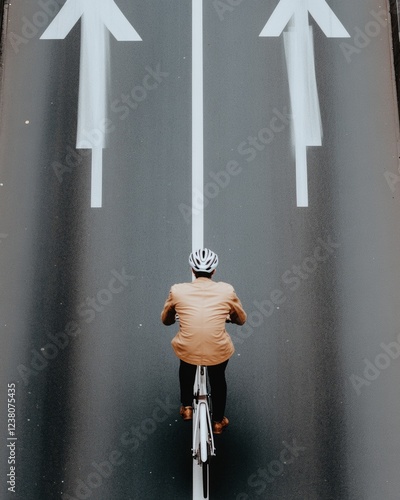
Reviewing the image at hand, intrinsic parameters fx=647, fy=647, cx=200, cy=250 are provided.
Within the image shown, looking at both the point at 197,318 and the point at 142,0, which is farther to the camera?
the point at 142,0

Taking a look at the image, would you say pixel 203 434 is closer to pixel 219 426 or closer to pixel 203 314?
pixel 219 426

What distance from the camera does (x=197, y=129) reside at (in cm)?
976

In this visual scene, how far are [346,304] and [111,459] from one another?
373 centimetres

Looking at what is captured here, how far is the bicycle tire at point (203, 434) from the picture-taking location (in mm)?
7246

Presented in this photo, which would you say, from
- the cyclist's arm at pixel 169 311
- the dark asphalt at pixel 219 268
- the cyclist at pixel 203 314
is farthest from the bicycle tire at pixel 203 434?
the cyclist's arm at pixel 169 311

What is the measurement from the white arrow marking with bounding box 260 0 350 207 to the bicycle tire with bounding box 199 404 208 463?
11.5ft

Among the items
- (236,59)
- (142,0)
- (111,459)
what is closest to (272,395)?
(111,459)

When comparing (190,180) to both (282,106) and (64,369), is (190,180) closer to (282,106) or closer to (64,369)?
(282,106)

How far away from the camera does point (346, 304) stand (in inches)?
350

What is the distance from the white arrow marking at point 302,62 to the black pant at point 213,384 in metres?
3.09

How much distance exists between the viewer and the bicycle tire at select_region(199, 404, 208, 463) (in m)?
7.25

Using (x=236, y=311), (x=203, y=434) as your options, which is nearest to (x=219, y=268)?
(x=236, y=311)

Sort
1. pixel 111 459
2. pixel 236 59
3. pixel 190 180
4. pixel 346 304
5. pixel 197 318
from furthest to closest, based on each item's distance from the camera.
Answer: pixel 236 59, pixel 190 180, pixel 346 304, pixel 111 459, pixel 197 318

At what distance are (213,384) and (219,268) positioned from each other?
200 centimetres
